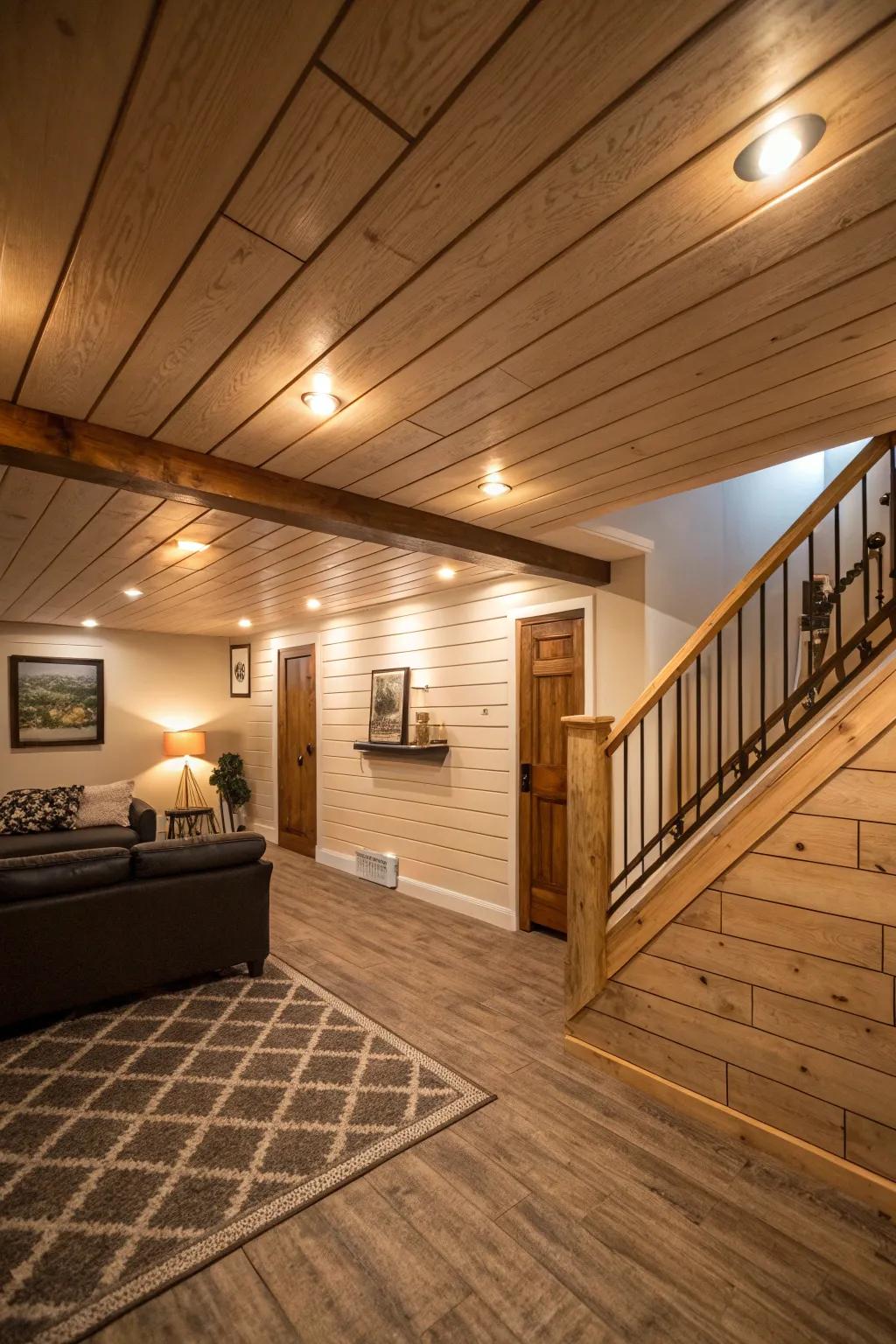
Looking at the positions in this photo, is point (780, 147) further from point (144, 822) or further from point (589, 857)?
point (144, 822)

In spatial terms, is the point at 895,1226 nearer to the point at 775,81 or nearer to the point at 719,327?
the point at 719,327

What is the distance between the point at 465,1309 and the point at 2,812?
5547mm

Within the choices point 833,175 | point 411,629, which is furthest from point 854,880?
point 411,629

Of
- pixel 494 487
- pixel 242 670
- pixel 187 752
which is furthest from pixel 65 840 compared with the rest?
pixel 494 487

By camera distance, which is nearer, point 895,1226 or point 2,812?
point 895,1226

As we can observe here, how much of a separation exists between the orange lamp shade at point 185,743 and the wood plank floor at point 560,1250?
5464 mm

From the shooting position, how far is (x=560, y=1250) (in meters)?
1.80

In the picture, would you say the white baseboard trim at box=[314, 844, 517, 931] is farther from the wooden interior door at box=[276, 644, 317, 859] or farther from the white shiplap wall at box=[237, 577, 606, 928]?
the wooden interior door at box=[276, 644, 317, 859]

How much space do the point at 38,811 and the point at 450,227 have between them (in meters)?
6.07

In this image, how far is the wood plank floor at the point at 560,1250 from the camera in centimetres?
159

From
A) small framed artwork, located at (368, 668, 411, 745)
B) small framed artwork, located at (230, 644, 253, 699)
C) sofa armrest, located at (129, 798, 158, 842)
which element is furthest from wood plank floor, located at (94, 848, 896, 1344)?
small framed artwork, located at (230, 644, 253, 699)

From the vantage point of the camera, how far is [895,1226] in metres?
1.90

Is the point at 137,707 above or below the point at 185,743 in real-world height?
above

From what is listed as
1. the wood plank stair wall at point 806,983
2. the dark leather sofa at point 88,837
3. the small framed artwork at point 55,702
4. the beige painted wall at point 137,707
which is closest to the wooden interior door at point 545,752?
the wood plank stair wall at point 806,983
